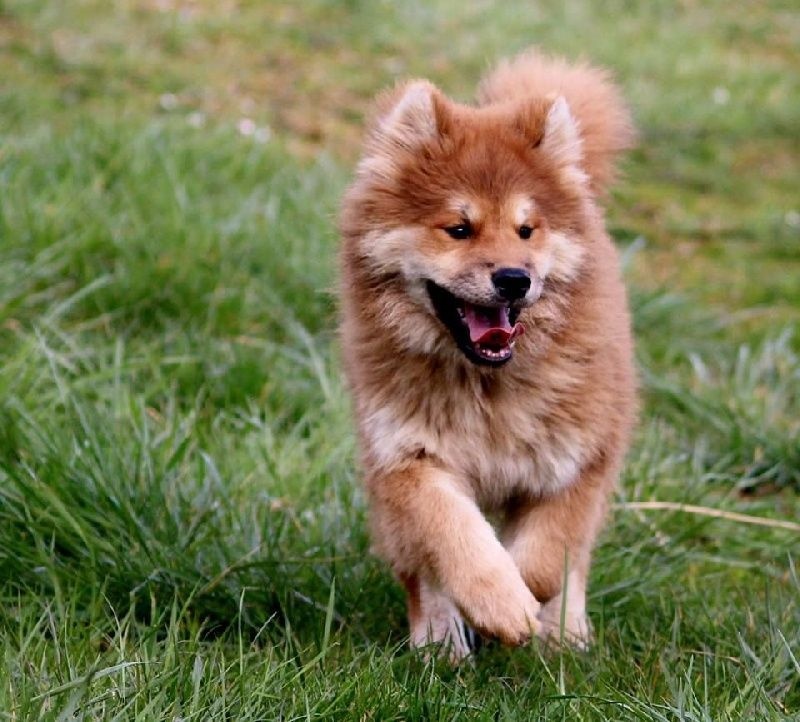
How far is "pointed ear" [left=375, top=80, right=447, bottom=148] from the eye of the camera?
12.3ft

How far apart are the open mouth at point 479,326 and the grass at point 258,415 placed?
79cm

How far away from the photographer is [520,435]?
12.2 ft

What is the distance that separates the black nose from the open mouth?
0.09 m

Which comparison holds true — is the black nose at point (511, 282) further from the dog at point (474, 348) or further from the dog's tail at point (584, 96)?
the dog's tail at point (584, 96)

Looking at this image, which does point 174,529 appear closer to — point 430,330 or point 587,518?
point 430,330

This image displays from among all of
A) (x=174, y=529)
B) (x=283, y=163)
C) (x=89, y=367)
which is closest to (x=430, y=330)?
(x=174, y=529)

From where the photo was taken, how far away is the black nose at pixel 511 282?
11.4 feet

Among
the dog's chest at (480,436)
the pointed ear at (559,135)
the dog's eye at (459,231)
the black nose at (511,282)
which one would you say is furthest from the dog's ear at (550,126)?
the dog's chest at (480,436)

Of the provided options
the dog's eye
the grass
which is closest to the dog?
the dog's eye

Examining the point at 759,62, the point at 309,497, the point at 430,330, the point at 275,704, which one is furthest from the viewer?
the point at 759,62

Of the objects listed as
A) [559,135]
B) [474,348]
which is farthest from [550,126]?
[474,348]

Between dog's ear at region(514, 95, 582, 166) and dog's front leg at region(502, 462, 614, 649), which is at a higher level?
dog's ear at region(514, 95, 582, 166)

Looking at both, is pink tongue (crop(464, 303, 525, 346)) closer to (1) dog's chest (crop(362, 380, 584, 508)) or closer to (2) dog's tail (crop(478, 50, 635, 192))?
(1) dog's chest (crop(362, 380, 584, 508))

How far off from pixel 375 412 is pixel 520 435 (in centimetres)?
42
